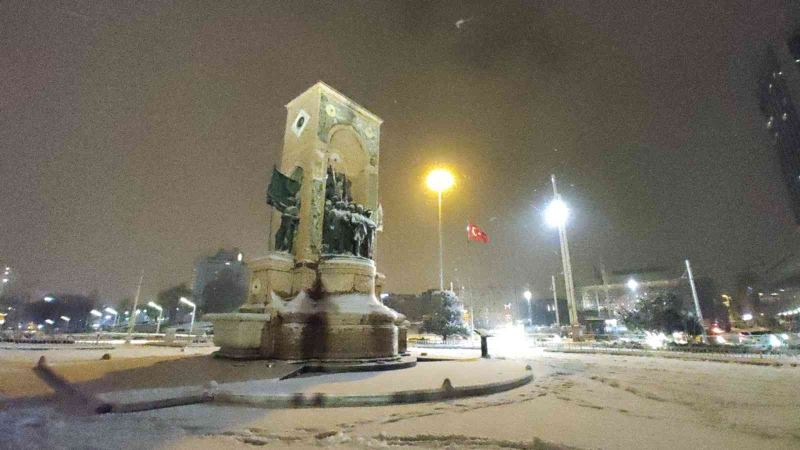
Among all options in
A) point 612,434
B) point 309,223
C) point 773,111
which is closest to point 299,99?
point 309,223

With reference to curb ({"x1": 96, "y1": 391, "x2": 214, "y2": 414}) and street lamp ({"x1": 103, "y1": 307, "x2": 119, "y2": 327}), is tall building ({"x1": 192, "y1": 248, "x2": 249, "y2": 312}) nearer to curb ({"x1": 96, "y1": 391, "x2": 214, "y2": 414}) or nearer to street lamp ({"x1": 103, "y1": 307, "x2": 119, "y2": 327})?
street lamp ({"x1": 103, "y1": 307, "x2": 119, "y2": 327})

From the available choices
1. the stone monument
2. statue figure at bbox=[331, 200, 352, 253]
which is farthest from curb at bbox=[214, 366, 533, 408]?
statue figure at bbox=[331, 200, 352, 253]

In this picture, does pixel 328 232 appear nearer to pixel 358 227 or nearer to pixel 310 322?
pixel 358 227

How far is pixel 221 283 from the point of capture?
6875 cm

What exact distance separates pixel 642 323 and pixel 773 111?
9826 centimetres

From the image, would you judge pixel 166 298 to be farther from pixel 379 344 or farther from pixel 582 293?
pixel 582 293

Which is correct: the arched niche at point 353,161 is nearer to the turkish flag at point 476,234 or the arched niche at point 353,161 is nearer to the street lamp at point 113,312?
the turkish flag at point 476,234

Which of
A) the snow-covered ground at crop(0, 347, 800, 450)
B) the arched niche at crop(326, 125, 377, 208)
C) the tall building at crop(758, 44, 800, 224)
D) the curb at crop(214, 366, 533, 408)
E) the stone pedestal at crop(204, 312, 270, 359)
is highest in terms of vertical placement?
the tall building at crop(758, 44, 800, 224)

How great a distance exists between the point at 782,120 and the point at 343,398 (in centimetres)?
11874

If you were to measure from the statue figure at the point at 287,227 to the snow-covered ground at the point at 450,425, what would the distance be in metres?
5.55

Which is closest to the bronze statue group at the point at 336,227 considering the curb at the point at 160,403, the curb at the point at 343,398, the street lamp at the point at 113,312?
the curb at the point at 160,403

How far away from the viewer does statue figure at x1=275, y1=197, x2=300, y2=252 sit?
9.98 m

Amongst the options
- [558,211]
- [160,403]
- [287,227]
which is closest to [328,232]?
[287,227]

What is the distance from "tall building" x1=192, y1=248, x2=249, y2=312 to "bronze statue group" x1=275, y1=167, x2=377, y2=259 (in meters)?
41.4
